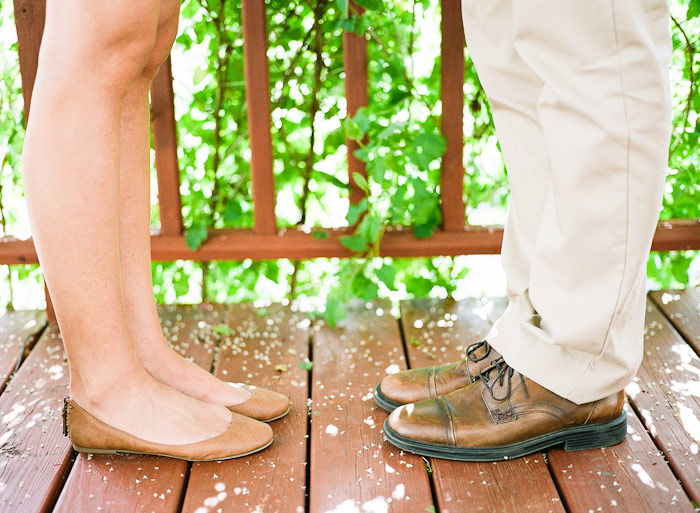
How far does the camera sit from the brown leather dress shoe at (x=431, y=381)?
4.89ft

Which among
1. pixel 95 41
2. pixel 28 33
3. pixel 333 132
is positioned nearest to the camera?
pixel 95 41

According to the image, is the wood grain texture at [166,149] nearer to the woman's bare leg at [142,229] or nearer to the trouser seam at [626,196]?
the woman's bare leg at [142,229]

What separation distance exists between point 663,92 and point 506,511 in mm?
644

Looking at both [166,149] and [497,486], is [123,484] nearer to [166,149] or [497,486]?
[497,486]

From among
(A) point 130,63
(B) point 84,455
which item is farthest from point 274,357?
(A) point 130,63

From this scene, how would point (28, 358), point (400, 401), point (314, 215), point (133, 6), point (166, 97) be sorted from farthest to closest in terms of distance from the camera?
point (314, 215), point (166, 97), point (28, 358), point (400, 401), point (133, 6)

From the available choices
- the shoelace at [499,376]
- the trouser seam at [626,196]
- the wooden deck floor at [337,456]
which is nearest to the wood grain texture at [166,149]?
the wooden deck floor at [337,456]

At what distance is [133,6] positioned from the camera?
3.65 feet

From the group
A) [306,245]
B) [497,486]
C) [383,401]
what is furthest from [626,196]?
[306,245]

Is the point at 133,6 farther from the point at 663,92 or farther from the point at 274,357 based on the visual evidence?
Result: the point at 274,357

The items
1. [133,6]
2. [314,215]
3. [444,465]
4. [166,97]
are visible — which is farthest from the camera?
[314,215]

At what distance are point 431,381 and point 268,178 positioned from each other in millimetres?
671

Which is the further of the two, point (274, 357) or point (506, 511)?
point (274, 357)

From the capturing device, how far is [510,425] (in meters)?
1.33
